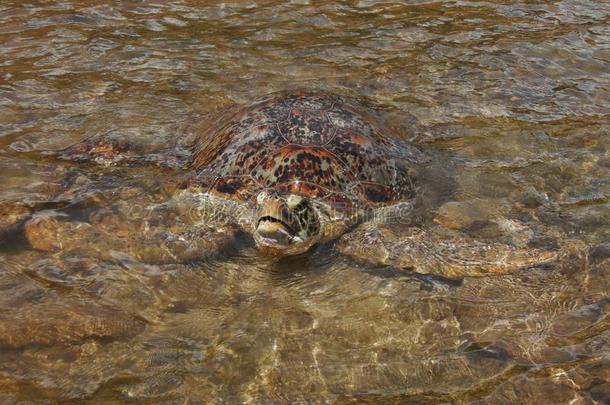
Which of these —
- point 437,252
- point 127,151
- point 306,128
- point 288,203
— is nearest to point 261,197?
point 288,203

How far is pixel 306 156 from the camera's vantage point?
514 cm

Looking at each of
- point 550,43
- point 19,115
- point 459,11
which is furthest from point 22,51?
point 550,43

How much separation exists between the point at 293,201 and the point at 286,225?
7.9 inches

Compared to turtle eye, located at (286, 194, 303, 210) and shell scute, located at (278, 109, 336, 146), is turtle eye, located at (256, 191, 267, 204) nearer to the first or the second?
turtle eye, located at (286, 194, 303, 210)

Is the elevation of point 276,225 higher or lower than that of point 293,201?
lower

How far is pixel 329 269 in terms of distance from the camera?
4547mm

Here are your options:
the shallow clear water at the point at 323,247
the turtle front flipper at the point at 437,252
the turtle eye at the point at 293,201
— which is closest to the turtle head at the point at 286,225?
the turtle eye at the point at 293,201

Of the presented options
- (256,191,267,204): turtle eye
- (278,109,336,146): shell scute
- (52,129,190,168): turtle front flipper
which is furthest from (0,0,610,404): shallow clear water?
(278,109,336,146): shell scute

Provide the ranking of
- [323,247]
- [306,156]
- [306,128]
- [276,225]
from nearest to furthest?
[276,225] → [323,247] → [306,156] → [306,128]

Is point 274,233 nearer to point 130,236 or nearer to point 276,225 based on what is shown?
point 276,225

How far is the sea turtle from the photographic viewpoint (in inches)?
181

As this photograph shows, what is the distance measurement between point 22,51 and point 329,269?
570 cm

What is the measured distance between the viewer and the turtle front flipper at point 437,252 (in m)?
4.41

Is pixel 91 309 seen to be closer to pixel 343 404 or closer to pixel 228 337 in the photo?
pixel 228 337
